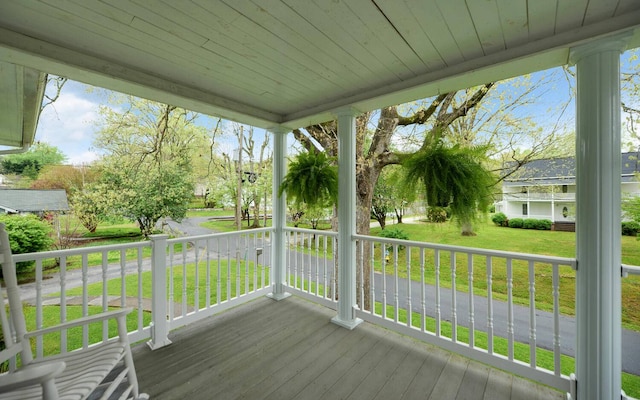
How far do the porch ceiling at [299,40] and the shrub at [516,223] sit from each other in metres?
1.28

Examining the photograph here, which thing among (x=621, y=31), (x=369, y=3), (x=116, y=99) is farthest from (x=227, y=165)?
(x=621, y=31)

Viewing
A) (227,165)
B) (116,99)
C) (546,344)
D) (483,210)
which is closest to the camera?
(483,210)

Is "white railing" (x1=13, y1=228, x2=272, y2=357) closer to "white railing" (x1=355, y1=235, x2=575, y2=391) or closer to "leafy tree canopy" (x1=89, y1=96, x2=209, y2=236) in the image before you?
"leafy tree canopy" (x1=89, y1=96, x2=209, y2=236)

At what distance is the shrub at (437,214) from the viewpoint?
1849mm

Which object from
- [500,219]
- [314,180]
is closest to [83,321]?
[314,180]

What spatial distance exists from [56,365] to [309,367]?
4.95ft

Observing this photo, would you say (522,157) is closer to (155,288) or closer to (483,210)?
(483,210)

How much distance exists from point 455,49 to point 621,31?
787 mm

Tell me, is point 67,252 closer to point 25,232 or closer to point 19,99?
point 19,99

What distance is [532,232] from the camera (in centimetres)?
231

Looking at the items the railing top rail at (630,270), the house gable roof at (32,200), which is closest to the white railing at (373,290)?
the railing top rail at (630,270)

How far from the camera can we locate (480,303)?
Answer: 412cm

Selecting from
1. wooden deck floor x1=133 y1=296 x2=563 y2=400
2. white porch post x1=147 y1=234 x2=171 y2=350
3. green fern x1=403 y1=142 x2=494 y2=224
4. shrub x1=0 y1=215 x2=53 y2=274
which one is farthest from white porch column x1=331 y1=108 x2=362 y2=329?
shrub x1=0 y1=215 x2=53 y2=274

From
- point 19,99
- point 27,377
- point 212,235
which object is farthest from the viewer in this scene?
point 212,235
